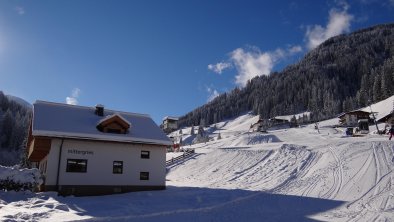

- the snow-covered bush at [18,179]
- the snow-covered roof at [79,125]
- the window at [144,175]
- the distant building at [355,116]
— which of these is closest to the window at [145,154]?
the snow-covered roof at [79,125]

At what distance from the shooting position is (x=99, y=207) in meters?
21.3

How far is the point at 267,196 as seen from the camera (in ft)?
85.0

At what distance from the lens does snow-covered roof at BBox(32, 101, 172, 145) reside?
2839 cm

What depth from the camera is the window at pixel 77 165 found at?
93.3 ft

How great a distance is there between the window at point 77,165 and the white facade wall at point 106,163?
0.24 metres

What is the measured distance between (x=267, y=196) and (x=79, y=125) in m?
16.5

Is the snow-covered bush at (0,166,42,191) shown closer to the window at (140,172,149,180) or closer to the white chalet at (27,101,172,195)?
the white chalet at (27,101,172,195)

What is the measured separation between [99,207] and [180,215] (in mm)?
5405

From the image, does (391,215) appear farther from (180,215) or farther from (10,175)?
(10,175)

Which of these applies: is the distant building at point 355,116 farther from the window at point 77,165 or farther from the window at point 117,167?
the window at point 77,165

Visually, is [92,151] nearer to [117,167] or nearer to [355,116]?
[117,167]

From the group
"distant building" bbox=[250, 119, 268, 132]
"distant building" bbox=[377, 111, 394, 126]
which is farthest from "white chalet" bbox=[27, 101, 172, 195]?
"distant building" bbox=[250, 119, 268, 132]

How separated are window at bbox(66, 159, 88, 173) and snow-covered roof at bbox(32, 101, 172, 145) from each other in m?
1.94

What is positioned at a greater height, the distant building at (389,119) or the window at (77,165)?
the distant building at (389,119)
